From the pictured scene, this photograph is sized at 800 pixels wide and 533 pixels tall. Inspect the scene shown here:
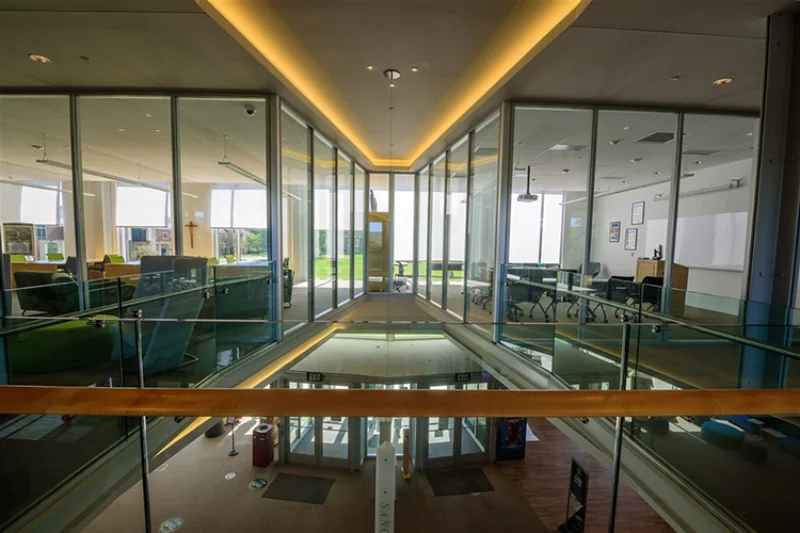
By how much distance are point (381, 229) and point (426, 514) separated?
9783mm

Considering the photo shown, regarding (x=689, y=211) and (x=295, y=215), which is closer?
(x=295, y=215)

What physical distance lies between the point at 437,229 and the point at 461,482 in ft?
20.1

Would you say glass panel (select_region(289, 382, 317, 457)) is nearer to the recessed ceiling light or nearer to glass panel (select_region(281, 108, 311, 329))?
glass panel (select_region(281, 108, 311, 329))

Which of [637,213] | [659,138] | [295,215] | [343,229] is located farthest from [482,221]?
[637,213]

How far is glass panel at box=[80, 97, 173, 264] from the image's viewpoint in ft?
20.1

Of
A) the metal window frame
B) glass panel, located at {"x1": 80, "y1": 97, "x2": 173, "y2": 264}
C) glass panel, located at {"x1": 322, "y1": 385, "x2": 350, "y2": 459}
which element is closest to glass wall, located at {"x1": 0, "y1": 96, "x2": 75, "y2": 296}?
glass panel, located at {"x1": 80, "y1": 97, "x2": 173, "y2": 264}

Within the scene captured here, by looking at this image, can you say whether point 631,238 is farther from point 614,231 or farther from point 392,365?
point 392,365

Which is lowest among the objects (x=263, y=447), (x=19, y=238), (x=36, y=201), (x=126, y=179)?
(x=263, y=447)

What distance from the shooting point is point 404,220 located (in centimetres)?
1158

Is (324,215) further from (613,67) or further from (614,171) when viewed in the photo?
(614,171)

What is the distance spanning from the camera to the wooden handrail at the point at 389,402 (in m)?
1.17

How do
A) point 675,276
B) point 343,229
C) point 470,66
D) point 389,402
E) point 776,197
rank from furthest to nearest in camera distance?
point 343,229, point 675,276, point 470,66, point 776,197, point 389,402

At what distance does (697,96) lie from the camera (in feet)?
16.8

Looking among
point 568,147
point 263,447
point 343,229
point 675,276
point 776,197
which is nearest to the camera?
point 776,197
